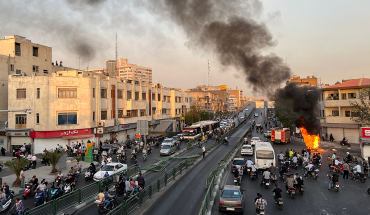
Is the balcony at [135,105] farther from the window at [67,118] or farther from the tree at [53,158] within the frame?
the tree at [53,158]

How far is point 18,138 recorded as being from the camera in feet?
111

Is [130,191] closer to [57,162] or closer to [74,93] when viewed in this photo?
[57,162]

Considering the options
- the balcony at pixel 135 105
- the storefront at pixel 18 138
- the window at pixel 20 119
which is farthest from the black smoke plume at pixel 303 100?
the window at pixel 20 119

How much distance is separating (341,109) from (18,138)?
5381 cm

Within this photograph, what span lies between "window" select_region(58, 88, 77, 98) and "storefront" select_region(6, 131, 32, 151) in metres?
6.80

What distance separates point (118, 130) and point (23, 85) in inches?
619

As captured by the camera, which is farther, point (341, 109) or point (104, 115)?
point (341, 109)

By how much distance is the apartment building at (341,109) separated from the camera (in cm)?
4188

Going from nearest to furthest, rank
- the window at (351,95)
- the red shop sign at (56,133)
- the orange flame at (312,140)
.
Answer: the red shop sign at (56,133) < the orange flame at (312,140) < the window at (351,95)

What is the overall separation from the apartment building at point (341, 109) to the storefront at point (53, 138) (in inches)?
1730

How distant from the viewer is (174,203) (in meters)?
14.9

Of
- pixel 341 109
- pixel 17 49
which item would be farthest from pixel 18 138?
pixel 341 109

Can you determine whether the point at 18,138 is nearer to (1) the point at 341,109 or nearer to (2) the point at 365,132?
(2) the point at 365,132

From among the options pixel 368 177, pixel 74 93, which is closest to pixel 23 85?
pixel 74 93
